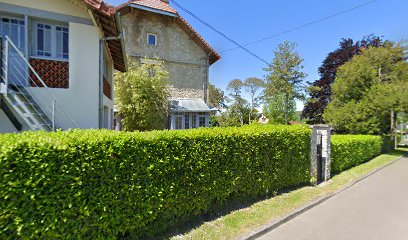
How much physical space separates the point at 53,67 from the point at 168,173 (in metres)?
5.31

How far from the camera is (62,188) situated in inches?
106

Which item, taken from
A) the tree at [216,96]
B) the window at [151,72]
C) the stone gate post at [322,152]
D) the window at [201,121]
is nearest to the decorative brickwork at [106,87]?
the window at [151,72]

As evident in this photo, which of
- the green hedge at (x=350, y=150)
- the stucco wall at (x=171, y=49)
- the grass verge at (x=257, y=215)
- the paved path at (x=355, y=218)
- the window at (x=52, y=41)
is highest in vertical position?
the stucco wall at (x=171, y=49)

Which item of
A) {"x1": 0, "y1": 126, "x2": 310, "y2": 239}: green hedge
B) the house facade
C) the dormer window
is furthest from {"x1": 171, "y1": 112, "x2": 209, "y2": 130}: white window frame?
{"x1": 0, "y1": 126, "x2": 310, "y2": 239}: green hedge

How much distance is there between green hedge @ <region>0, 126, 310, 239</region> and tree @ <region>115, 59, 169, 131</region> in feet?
30.7

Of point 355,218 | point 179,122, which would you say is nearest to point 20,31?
point 355,218

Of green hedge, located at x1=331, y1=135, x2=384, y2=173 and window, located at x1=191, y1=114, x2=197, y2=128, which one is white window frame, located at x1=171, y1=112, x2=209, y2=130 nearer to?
window, located at x1=191, y1=114, x2=197, y2=128

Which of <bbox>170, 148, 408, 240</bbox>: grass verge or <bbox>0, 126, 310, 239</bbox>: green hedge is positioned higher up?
<bbox>0, 126, 310, 239</bbox>: green hedge

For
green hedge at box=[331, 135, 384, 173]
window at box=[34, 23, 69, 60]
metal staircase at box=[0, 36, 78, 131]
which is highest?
window at box=[34, 23, 69, 60]

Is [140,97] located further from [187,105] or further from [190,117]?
[190,117]

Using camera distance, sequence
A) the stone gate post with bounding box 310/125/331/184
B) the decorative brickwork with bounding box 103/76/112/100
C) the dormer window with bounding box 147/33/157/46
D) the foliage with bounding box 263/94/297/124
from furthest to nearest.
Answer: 1. the foliage with bounding box 263/94/297/124
2. the dormer window with bounding box 147/33/157/46
3. the decorative brickwork with bounding box 103/76/112/100
4. the stone gate post with bounding box 310/125/331/184

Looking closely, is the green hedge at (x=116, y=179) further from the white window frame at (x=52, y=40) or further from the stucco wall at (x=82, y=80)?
the white window frame at (x=52, y=40)

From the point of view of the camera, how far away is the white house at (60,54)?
19.5 ft

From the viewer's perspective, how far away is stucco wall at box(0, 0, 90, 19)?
605 centimetres
